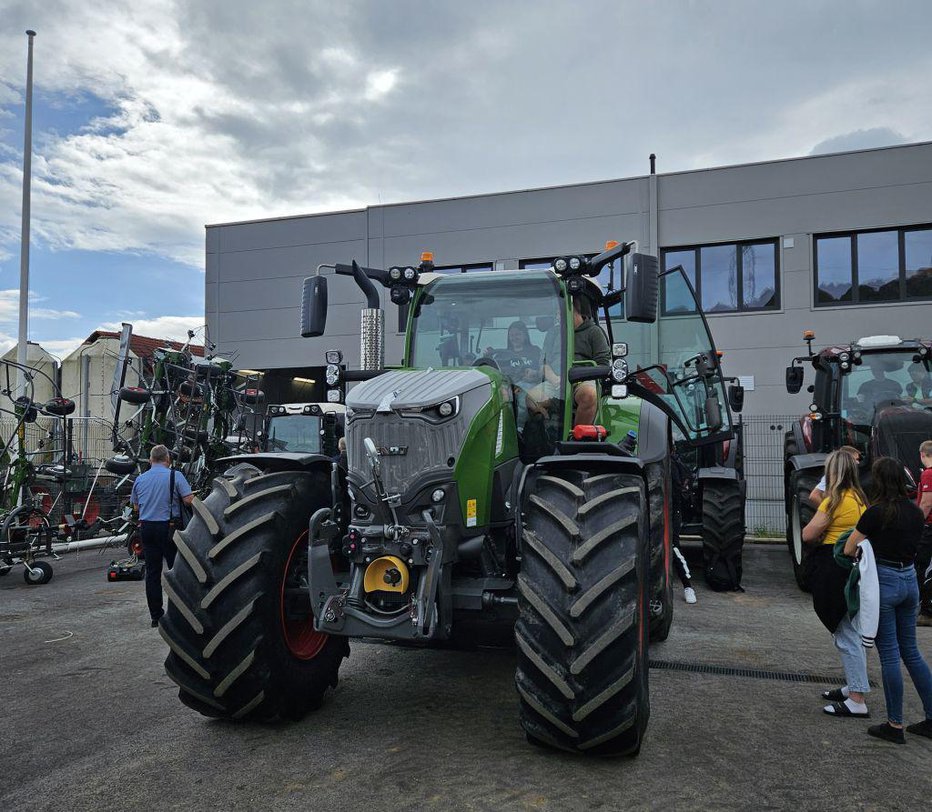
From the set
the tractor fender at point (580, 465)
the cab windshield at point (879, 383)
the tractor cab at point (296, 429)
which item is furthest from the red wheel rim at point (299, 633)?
the tractor cab at point (296, 429)

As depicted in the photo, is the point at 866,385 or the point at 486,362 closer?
the point at 486,362

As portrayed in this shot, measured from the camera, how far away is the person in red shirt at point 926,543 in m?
6.80

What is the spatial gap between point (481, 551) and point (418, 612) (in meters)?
0.54

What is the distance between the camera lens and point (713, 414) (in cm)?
852

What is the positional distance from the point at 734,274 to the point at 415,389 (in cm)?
1314

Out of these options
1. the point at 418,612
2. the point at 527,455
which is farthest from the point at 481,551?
the point at 527,455

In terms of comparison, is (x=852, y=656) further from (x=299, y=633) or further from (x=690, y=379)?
(x=690, y=379)

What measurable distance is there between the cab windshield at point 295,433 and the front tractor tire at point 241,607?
9.17 metres

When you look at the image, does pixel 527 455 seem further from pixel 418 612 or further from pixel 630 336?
pixel 630 336

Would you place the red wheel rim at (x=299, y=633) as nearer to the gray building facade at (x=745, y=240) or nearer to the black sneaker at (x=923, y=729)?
the black sneaker at (x=923, y=729)

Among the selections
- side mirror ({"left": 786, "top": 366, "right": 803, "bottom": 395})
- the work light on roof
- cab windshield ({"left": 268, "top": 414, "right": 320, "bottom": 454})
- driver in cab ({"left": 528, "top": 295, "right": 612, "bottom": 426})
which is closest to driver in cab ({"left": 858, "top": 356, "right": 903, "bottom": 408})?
side mirror ({"left": 786, "top": 366, "right": 803, "bottom": 395})

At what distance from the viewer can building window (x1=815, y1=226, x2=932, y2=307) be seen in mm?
14578

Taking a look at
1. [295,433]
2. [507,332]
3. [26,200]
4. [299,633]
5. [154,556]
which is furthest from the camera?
[26,200]

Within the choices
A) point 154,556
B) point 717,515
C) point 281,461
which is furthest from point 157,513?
point 717,515
